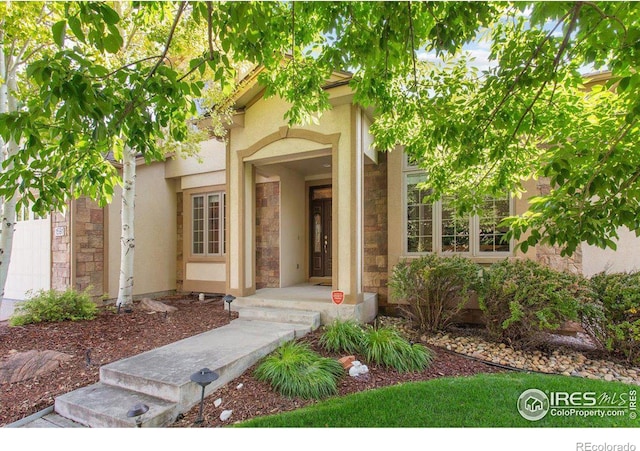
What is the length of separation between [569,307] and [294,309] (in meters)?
4.44

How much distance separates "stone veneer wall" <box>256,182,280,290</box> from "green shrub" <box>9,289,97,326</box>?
3783mm

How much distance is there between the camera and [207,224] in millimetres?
9922

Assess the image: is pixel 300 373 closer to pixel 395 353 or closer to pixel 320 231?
pixel 395 353

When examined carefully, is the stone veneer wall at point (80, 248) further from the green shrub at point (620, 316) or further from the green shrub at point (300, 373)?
the green shrub at point (620, 316)

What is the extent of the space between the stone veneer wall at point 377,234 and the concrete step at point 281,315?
1994mm

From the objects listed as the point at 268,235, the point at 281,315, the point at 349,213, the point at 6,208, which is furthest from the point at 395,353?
the point at 6,208

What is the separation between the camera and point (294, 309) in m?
6.33

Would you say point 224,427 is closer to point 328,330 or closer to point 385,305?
point 328,330

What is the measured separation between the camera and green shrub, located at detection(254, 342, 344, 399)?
361 centimetres

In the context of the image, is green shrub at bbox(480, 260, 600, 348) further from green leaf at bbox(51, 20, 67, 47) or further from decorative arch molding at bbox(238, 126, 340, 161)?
green leaf at bbox(51, 20, 67, 47)

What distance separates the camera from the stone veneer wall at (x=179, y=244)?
10328 mm

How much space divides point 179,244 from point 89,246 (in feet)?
8.48

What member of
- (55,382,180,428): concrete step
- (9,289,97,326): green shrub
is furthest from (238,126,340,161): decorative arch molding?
(55,382,180,428): concrete step
